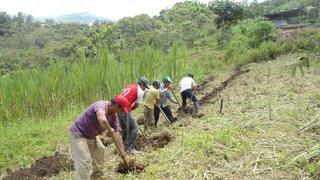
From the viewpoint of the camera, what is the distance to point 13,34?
37.1m

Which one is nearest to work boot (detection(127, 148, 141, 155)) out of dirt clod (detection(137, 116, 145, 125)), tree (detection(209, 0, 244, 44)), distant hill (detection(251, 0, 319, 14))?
dirt clod (detection(137, 116, 145, 125))

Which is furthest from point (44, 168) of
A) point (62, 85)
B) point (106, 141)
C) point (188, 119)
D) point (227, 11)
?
point (227, 11)

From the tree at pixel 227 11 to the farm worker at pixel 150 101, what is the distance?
1529 centimetres

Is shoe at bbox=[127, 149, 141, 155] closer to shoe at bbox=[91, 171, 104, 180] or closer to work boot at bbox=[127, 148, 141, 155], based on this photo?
work boot at bbox=[127, 148, 141, 155]

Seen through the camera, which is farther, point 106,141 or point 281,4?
point 281,4

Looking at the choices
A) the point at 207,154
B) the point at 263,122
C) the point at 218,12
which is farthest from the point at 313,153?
the point at 218,12

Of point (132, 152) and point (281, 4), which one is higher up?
point (281, 4)

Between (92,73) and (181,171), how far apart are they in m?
5.94

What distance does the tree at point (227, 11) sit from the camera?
894 inches

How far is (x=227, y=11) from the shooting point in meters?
22.9

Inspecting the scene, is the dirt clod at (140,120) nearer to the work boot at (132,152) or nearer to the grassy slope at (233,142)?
the grassy slope at (233,142)

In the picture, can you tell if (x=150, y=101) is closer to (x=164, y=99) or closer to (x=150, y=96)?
(x=150, y=96)

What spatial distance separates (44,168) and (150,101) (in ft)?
7.73

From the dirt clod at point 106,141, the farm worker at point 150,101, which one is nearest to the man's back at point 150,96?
the farm worker at point 150,101
